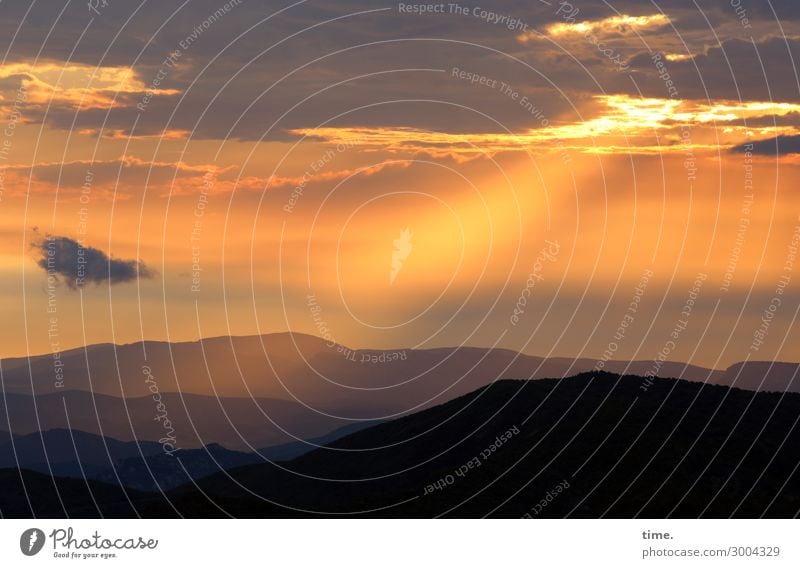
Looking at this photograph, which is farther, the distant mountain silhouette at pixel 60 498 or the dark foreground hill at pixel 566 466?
the dark foreground hill at pixel 566 466

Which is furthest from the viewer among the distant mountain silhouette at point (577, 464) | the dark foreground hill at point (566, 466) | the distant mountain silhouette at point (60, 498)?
the distant mountain silhouette at point (577, 464)

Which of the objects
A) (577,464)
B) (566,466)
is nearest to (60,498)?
(566,466)

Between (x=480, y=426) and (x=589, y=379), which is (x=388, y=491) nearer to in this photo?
(x=480, y=426)

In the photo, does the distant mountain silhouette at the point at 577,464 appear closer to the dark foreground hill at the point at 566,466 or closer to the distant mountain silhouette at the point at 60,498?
the dark foreground hill at the point at 566,466

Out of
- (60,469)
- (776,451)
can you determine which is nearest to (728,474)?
(776,451)

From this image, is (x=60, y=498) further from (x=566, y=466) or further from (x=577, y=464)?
(x=577, y=464)

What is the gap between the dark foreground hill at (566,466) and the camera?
141m

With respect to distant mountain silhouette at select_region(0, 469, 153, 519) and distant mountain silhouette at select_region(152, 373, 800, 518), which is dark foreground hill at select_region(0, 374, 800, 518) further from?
distant mountain silhouette at select_region(0, 469, 153, 519)

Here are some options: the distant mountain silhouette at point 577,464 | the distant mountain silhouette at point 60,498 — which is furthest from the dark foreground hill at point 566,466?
the distant mountain silhouette at point 60,498

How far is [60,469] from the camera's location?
641 ft

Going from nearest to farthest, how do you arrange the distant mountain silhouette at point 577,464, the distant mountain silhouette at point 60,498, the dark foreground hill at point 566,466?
1. the distant mountain silhouette at point 60,498
2. the dark foreground hill at point 566,466
3. the distant mountain silhouette at point 577,464

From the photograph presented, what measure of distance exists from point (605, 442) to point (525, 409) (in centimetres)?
3259

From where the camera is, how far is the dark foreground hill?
141375mm
